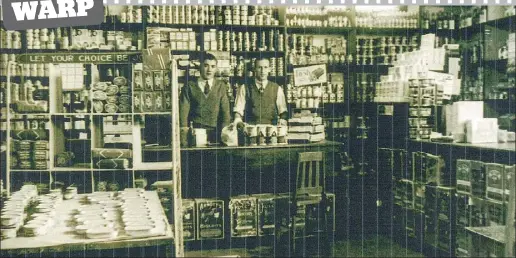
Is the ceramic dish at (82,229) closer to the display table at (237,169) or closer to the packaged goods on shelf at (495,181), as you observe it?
the display table at (237,169)

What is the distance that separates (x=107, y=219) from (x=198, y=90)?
7.88 feet

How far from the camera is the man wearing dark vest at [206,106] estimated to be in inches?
208

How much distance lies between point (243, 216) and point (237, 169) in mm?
458

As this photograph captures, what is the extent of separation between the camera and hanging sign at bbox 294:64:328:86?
5.80 metres

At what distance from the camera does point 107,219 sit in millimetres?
3127

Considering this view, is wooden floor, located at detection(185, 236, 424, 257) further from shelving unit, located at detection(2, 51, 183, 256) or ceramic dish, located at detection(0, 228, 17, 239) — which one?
ceramic dish, located at detection(0, 228, 17, 239)

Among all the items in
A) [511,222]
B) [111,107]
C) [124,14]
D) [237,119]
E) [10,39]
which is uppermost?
[124,14]

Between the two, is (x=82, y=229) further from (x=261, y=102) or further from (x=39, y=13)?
(x=261, y=102)

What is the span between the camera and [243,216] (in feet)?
16.7

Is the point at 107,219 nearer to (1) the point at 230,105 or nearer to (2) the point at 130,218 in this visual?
(2) the point at 130,218

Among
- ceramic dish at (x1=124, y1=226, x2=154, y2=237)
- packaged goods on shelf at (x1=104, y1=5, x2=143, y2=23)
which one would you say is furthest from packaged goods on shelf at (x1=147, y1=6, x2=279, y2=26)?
ceramic dish at (x1=124, y1=226, x2=154, y2=237)

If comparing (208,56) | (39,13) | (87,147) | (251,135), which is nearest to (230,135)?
(251,135)

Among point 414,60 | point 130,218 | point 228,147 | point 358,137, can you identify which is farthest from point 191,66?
point 130,218

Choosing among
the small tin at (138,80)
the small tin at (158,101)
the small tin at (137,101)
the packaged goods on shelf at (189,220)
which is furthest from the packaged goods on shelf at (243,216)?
the small tin at (138,80)
